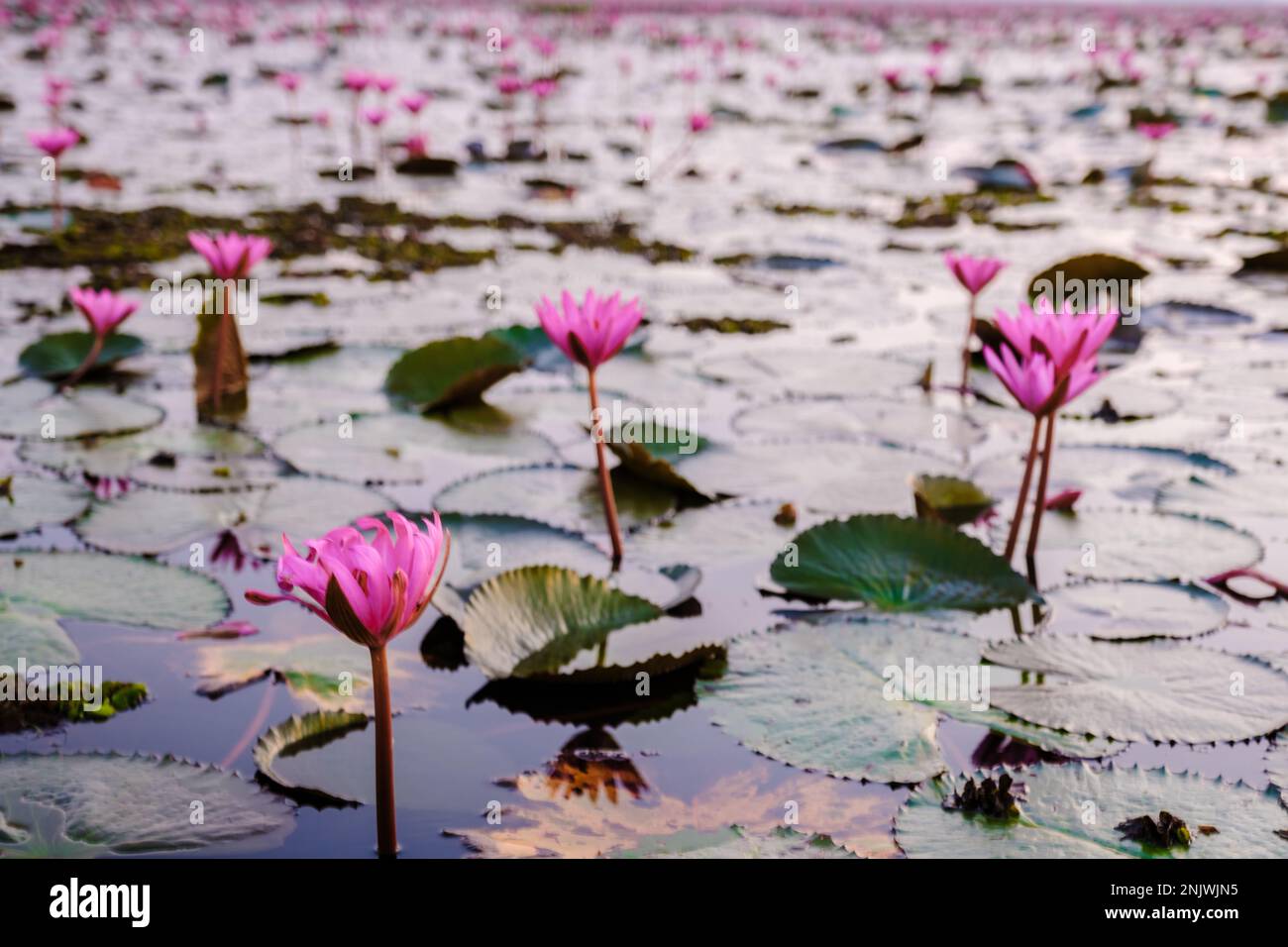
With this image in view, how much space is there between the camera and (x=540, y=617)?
2.04 metres

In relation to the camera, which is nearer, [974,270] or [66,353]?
[974,270]

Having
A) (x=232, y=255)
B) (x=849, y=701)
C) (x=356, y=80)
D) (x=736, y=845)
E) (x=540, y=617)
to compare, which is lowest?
(x=736, y=845)

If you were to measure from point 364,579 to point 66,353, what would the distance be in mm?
2543

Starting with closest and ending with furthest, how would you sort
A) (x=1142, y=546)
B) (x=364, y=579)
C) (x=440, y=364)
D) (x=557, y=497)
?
(x=364, y=579)
(x=1142, y=546)
(x=557, y=497)
(x=440, y=364)

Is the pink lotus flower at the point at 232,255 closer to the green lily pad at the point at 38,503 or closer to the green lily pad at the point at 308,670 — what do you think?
the green lily pad at the point at 38,503

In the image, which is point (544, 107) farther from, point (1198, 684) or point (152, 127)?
point (1198, 684)

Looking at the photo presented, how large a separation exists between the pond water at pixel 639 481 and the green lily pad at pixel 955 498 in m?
0.10

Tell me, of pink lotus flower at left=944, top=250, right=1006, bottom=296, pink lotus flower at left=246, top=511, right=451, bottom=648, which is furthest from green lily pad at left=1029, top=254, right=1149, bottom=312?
pink lotus flower at left=246, top=511, right=451, bottom=648

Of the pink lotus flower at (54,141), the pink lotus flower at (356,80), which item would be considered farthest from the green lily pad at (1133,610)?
the pink lotus flower at (356,80)

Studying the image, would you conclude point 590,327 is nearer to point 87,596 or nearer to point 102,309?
point 87,596

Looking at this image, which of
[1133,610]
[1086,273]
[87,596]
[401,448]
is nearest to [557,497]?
[401,448]

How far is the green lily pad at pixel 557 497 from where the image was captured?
8.53 feet

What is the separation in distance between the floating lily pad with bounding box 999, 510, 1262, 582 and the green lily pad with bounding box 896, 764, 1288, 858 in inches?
28.5

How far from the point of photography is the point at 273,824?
1.56 m
